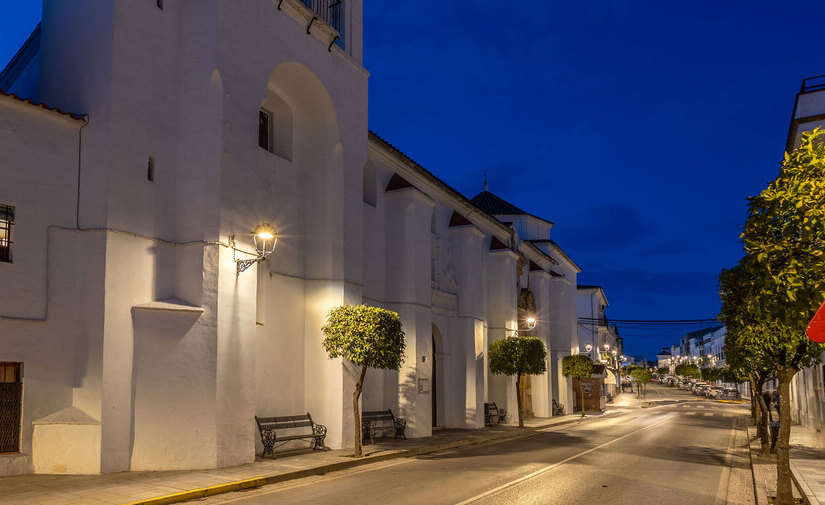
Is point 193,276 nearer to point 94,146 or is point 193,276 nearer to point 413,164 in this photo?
point 94,146

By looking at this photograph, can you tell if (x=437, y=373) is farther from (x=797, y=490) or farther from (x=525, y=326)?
(x=797, y=490)

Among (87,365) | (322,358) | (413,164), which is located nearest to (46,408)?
(87,365)

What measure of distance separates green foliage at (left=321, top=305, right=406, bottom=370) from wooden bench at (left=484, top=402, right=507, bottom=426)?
1458cm

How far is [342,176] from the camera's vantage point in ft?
65.9

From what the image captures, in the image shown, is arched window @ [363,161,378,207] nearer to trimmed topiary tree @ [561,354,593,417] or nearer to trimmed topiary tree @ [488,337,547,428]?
trimmed topiary tree @ [488,337,547,428]

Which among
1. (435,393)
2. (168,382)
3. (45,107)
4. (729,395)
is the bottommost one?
(729,395)

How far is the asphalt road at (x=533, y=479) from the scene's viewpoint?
11.9 m

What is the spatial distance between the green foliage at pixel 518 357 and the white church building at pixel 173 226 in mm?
11949

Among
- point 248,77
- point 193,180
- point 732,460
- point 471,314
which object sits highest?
point 248,77

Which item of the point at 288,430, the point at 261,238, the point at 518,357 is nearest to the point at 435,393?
the point at 518,357

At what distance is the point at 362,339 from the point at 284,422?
10.3 feet

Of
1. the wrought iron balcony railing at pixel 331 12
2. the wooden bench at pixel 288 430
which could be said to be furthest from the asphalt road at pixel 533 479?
the wrought iron balcony railing at pixel 331 12

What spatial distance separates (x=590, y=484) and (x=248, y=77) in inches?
465

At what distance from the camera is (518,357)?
3031 cm
